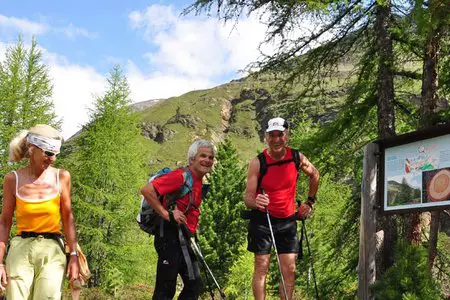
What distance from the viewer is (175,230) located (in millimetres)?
4516

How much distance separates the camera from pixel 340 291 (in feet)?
30.8

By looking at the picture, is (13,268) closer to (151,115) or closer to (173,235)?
(173,235)

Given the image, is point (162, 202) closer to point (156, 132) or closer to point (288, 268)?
point (288, 268)

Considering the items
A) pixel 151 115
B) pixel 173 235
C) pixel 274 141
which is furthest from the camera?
pixel 151 115

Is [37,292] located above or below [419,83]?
below

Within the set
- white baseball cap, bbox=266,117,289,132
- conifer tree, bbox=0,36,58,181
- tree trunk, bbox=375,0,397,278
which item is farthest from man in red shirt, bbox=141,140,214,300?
conifer tree, bbox=0,36,58,181

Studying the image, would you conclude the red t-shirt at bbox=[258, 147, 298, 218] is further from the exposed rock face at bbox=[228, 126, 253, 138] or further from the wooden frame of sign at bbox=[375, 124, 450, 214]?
the exposed rock face at bbox=[228, 126, 253, 138]

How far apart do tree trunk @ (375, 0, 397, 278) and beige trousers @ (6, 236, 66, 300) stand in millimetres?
6088

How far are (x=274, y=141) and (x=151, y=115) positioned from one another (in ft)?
643

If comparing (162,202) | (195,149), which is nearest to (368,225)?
(195,149)

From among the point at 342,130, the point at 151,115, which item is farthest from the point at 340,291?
the point at 151,115

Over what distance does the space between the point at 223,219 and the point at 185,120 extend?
140471mm

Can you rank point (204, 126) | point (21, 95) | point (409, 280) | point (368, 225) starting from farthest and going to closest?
point (204, 126) < point (21, 95) < point (368, 225) < point (409, 280)

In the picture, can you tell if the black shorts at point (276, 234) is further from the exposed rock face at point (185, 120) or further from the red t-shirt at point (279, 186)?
the exposed rock face at point (185, 120)
